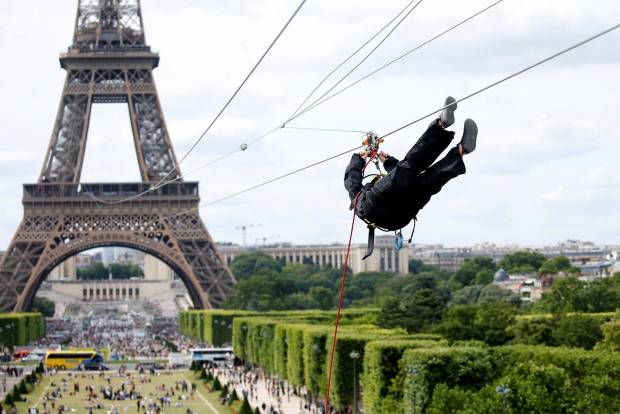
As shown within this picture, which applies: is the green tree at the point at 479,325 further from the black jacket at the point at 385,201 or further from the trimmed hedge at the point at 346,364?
the black jacket at the point at 385,201

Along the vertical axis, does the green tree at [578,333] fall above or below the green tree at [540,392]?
above

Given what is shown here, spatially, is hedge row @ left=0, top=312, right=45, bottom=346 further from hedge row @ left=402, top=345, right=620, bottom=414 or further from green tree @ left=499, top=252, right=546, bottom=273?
green tree @ left=499, top=252, right=546, bottom=273

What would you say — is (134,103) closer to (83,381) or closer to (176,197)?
(176,197)

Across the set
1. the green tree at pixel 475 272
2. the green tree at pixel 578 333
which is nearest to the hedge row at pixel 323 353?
the green tree at pixel 578 333

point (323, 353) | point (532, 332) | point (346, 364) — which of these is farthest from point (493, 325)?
point (346, 364)

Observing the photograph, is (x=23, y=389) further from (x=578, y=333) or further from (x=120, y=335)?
(x=120, y=335)

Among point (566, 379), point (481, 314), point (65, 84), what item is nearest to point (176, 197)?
point (65, 84)
